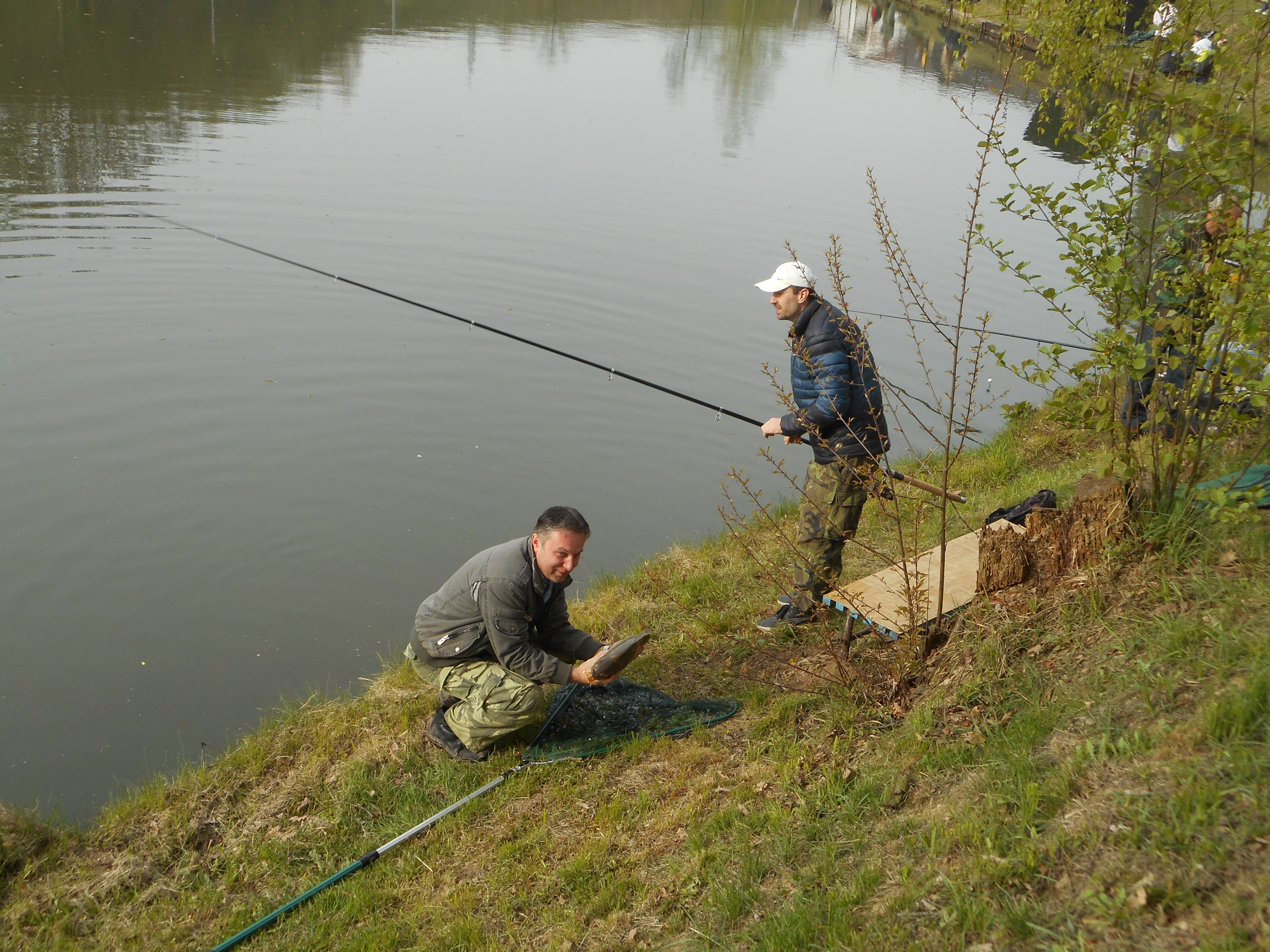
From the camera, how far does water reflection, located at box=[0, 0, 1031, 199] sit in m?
18.2

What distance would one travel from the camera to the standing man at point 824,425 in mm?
5621

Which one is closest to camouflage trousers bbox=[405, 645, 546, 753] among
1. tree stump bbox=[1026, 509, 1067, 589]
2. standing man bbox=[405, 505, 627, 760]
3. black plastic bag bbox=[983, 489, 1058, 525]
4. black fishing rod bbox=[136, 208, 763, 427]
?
standing man bbox=[405, 505, 627, 760]

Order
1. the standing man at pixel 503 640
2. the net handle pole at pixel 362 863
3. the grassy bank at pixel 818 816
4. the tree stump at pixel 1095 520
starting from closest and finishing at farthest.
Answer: the grassy bank at pixel 818 816, the net handle pole at pixel 362 863, the tree stump at pixel 1095 520, the standing man at pixel 503 640

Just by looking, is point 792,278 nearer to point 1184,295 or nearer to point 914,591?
point 914,591

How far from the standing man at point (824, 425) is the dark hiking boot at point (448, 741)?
1.87 metres

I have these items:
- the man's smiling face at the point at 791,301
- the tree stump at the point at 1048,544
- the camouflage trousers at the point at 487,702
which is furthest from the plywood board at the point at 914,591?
the camouflage trousers at the point at 487,702

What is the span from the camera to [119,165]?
1745 centimetres

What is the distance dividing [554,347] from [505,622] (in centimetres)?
788

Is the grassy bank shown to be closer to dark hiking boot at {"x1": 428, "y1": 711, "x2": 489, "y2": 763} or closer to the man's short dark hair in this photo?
dark hiking boot at {"x1": 428, "y1": 711, "x2": 489, "y2": 763}

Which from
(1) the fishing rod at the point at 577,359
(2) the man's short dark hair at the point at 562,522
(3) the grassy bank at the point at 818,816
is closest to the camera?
(3) the grassy bank at the point at 818,816

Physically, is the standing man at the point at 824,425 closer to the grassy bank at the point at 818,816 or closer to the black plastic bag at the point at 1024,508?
the grassy bank at the point at 818,816

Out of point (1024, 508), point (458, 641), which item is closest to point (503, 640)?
point (458, 641)

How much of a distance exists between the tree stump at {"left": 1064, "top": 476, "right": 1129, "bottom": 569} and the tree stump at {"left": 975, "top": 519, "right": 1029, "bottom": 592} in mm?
203

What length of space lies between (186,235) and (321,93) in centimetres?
1264
